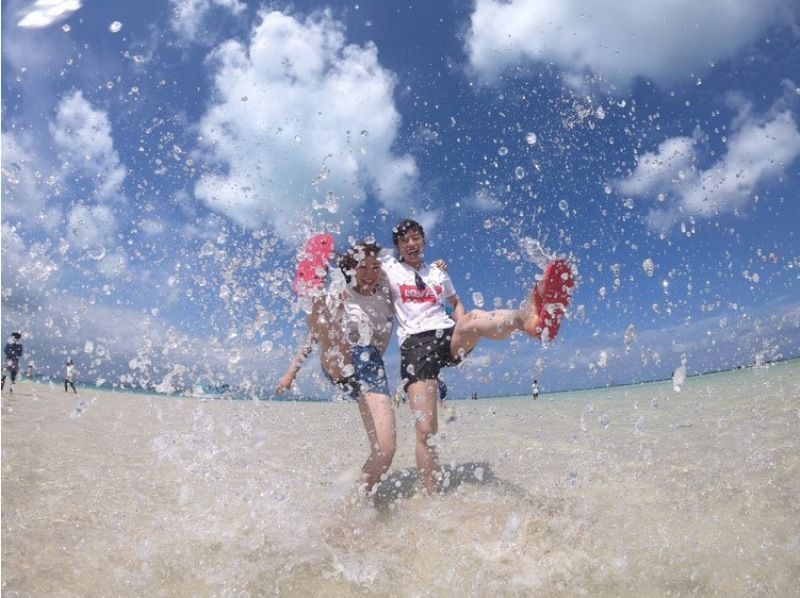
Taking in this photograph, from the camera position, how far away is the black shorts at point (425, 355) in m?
4.04

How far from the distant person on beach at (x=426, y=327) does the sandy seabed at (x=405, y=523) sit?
0.59 metres

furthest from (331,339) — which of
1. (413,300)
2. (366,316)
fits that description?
(413,300)

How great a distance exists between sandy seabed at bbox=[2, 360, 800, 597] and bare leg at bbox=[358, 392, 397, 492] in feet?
0.78

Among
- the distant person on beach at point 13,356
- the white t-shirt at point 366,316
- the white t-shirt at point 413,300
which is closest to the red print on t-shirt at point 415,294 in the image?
the white t-shirt at point 413,300

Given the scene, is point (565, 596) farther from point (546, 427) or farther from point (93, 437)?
point (546, 427)

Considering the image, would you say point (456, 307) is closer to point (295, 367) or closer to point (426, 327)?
point (426, 327)

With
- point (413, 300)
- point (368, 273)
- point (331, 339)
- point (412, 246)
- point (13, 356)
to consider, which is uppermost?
point (412, 246)

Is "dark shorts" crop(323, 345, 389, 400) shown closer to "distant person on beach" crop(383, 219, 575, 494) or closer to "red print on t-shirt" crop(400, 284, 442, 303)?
"distant person on beach" crop(383, 219, 575, 494)

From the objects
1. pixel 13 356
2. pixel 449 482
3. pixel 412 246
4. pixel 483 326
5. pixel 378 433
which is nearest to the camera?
pixel 378 433

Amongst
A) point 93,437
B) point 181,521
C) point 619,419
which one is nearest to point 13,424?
point 93,437

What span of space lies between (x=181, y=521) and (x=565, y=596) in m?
2.53

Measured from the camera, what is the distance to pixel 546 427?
9539mm

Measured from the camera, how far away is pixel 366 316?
4164mm

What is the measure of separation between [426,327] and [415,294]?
0.29 m
